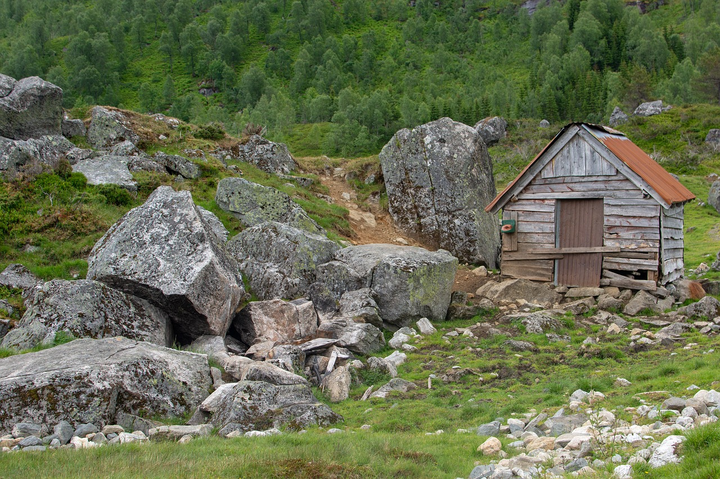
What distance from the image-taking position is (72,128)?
23766 mm

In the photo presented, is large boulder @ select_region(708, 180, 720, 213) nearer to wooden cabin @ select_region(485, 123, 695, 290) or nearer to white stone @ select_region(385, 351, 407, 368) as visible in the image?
wooden cabin @ select_region(485, 123, 695, 290)

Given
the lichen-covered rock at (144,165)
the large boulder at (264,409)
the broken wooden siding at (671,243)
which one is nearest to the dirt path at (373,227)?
the broken wooden siding at (671,243)

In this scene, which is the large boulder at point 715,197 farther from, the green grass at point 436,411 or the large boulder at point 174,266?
the large boulder at point 174,266

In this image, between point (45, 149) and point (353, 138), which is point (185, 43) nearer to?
point (353, 138)

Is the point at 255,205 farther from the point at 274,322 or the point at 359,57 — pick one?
the point at 359,57

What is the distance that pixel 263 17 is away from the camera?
16562 centimetres

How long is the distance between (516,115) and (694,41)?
52.4 m

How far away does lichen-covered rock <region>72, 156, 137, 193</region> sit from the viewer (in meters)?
19.4

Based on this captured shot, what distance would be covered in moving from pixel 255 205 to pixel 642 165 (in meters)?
14.3

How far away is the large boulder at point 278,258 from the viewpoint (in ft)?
52.9

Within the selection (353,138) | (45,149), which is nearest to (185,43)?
(353,138)

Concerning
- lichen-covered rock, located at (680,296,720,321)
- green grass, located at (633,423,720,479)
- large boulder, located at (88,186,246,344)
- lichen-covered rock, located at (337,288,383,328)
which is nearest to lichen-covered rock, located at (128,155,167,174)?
large boulder, located at (88,186,246,344)

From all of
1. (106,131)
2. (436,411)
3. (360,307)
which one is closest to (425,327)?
(360,307)

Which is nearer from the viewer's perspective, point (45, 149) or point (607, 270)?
point (607, 270)
